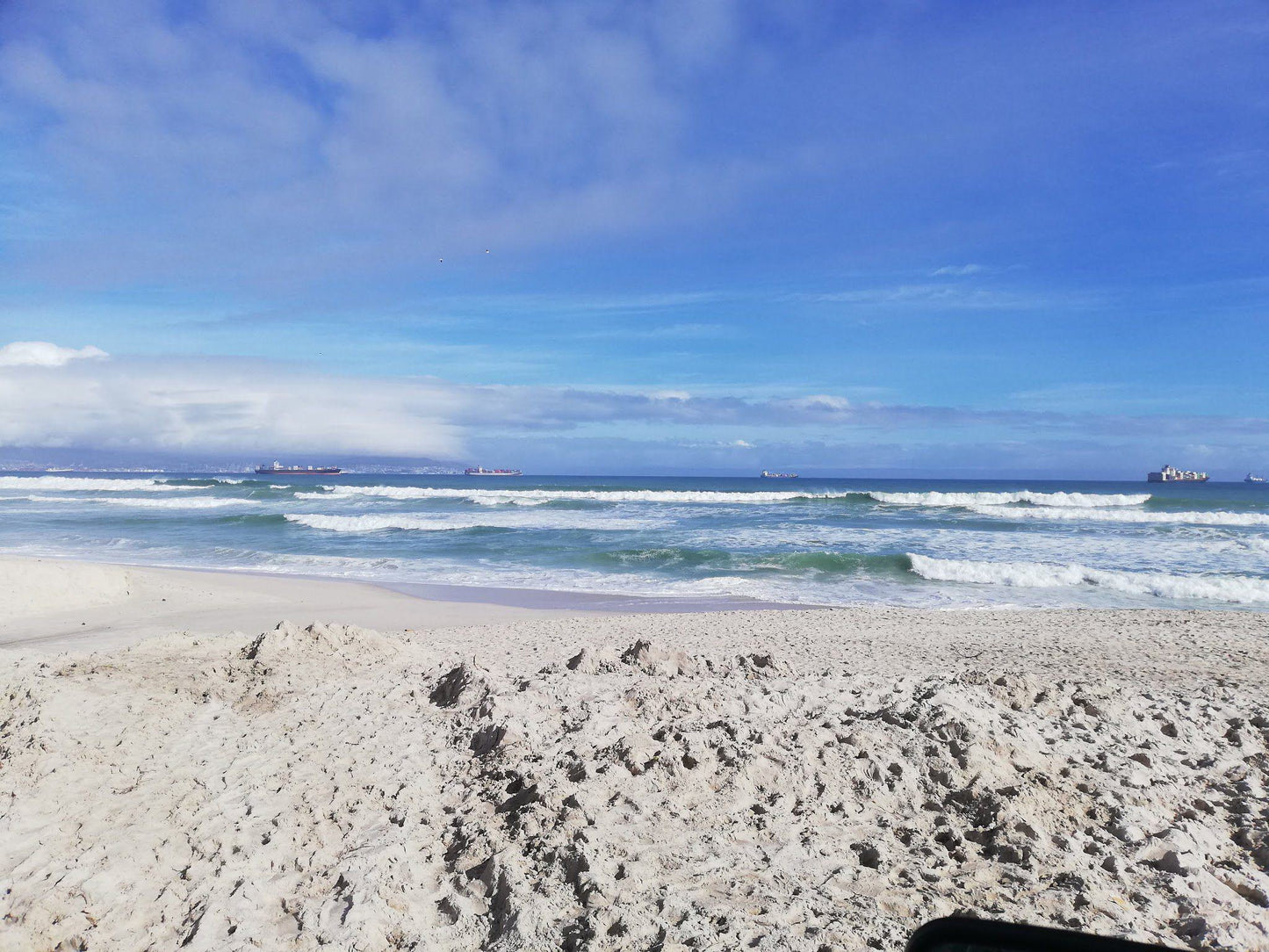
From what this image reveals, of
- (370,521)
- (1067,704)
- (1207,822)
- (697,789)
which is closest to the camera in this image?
(1207,822)

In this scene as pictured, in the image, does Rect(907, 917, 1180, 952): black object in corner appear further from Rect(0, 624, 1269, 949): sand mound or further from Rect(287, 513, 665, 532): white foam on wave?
Rect(287, 513, 665, 532): white foam on wave

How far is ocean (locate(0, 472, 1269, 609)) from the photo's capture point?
1545cm

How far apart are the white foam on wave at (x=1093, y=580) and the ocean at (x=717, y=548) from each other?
48mm

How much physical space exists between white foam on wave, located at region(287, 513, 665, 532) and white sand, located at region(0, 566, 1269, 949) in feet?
74.1

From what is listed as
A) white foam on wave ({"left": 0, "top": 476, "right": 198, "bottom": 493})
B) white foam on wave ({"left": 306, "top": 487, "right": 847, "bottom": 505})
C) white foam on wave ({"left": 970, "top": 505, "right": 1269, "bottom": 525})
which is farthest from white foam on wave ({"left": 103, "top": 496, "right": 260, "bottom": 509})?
white foam on wave ({"left": 970, "top": 505, "right": 1269, "bottom": 525})

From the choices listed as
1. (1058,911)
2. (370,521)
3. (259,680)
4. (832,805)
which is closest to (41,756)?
(259,680)

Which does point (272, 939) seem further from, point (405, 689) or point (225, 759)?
point (405, 689)

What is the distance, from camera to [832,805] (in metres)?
3.68

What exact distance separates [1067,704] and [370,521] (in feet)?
98.1

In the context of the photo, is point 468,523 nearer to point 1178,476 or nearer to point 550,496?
point 550,496

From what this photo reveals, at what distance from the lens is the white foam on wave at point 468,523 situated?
28.8m

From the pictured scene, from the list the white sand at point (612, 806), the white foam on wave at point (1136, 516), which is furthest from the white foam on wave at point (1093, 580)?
the white foam on wave at point (1136, 516)

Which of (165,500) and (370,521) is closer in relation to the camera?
Result: (370,521)

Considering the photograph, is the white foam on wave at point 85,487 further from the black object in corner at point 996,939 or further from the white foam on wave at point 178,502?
the black object in corner at point 996,939
